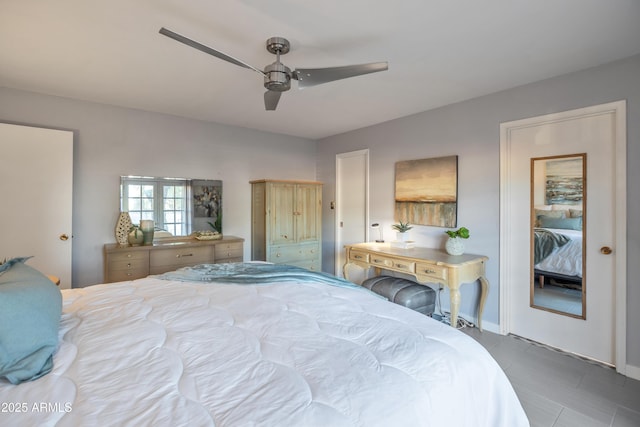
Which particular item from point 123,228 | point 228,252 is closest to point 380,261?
point 228,252

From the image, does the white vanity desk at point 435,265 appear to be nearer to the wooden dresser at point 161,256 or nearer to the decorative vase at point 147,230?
the wooden dresser at point 161,256

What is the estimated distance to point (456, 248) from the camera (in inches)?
125

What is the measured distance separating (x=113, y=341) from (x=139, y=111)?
3.27m

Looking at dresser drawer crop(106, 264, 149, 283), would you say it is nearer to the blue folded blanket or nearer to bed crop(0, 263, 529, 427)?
the blue folded blanket

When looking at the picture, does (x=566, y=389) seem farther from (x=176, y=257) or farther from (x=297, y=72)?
(x=176, y=257)

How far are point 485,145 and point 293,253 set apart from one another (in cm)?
277

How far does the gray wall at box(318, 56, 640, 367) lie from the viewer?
7.66 ft

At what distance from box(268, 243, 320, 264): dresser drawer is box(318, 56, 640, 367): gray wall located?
1.04 meters

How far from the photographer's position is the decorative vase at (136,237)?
3.48m

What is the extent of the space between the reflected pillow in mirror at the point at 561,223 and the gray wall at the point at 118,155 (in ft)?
11.6

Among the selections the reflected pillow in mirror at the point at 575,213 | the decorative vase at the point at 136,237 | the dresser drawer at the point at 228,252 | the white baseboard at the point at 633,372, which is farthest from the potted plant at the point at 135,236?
the white baseboard at the point at 633,372

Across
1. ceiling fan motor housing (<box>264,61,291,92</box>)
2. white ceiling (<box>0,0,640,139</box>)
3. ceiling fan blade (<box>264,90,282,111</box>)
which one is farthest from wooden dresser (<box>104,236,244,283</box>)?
ceiling fan motor housing (<box>264,61,291,92</box>)

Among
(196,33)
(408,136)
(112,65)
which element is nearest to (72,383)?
(196,33)

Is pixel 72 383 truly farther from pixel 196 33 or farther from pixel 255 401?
pixel 196 33
